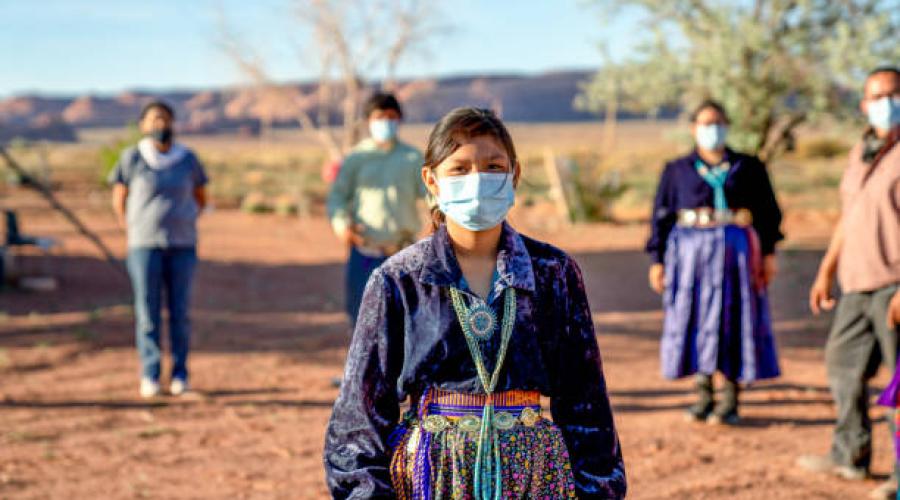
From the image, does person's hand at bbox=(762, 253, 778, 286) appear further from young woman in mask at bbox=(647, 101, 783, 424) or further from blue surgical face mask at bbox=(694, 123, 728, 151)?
blue surgical face mask at bbox=(694, 123, 728, 151)

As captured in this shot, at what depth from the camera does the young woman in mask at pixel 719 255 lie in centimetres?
601

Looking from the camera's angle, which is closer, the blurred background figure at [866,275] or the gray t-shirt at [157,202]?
the blurred background figure at [866,275]

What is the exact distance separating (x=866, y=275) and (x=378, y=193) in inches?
114

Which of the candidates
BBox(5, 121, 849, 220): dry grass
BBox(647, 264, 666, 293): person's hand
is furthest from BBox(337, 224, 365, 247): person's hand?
BBox(647, 264, 666, 293): person's hand

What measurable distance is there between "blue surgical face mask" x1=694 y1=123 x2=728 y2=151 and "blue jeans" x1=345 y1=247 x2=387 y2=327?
204 cm

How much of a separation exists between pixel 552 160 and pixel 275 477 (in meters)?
16.8

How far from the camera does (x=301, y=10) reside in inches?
1219

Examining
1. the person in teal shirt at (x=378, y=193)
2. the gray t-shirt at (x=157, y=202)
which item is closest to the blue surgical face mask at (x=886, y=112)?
the person in teal shirt at (x=378, y=193)

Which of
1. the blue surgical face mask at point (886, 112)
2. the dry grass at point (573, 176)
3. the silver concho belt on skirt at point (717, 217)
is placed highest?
the blue surgical face mask at point (886, 112)

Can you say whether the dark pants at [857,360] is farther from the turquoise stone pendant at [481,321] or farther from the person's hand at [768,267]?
the turquoise stone pendant at [481,321]

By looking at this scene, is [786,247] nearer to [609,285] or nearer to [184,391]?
[609,285]

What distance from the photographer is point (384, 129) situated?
627 centimetres

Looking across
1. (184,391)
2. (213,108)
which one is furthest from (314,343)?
(213,108)

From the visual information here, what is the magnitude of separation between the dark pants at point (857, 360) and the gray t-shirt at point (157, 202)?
4.00m
